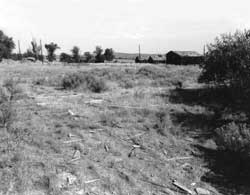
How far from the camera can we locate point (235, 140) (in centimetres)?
571

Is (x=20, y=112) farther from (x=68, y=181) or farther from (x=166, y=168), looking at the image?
(x=166, y=168)

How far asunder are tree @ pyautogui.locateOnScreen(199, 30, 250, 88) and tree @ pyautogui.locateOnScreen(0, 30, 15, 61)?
49081 mm

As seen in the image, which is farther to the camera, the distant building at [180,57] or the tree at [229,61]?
the distant building at [180,57]

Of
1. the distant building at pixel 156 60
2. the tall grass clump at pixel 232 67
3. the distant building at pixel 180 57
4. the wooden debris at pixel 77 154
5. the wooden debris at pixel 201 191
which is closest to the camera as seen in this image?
the wooden debris at pixel 201 191

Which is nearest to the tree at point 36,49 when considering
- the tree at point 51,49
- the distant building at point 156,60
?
the tree at point 51,49

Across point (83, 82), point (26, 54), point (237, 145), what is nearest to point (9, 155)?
point (237, 145)

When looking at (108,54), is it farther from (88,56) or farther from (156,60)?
(156,60)

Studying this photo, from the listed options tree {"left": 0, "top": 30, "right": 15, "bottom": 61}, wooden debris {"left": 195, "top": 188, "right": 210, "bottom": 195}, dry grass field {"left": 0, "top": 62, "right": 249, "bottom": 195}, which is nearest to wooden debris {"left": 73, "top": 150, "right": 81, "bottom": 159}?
dry grass field {"left": 0, "top": 62, "right": 249, "bottom": 195}

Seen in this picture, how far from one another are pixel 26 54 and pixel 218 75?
73320mm

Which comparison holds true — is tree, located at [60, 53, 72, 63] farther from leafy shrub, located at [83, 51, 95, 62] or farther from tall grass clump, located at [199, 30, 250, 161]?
tall grass clump, located at [199, 30, 250, 161]

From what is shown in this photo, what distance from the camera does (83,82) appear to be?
1271 centimetres

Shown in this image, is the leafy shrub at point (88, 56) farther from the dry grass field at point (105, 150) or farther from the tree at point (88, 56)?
the dry grass field at point (105, 150)

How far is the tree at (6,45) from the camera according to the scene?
52469 millimetres

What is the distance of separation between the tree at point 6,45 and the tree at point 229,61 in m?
49.1
